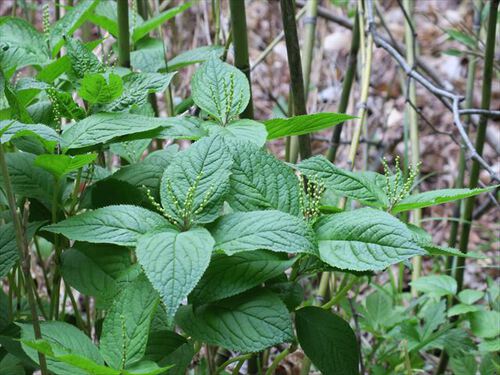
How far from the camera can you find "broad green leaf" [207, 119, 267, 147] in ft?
2.84

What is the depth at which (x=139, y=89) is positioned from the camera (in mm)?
934

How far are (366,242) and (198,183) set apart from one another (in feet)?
0.68

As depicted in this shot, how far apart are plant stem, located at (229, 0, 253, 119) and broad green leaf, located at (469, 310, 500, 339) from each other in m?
0.59

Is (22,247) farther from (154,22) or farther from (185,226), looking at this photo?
(154,22)

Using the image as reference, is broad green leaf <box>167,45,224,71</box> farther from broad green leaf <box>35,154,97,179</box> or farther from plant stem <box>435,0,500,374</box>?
plant stem <box>435,0,500,374</box>

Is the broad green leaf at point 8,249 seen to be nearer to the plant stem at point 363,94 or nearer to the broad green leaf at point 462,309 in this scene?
the plant stem at point 363,94

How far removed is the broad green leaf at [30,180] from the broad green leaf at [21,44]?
0.53 ft

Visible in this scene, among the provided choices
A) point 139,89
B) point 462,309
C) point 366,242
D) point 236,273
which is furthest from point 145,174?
point 462,309

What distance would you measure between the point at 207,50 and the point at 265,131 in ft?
1.24

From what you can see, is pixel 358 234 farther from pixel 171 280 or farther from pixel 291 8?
pixel 291 8

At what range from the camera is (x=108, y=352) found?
765 millimetres

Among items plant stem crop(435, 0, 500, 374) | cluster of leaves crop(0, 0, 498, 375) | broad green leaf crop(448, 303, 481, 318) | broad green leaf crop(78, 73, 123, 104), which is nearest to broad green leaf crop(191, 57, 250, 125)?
cluster of leaves crop(0, 0, 498, 375)

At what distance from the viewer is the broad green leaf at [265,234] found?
0.72 meters

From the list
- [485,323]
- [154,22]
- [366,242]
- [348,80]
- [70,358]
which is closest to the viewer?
[70,358]
